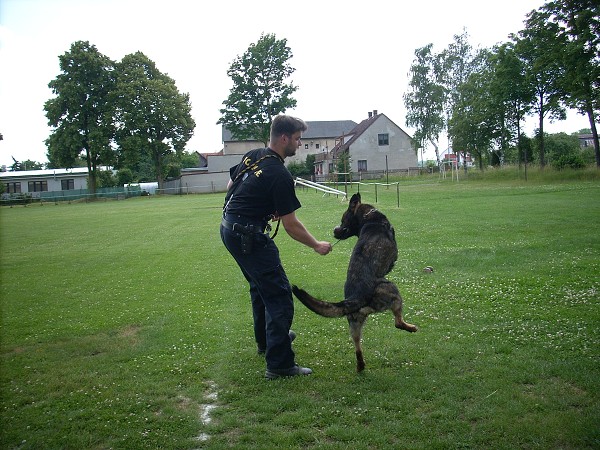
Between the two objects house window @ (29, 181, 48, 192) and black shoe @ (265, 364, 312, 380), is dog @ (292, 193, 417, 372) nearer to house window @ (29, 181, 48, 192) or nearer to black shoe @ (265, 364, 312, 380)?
black shoe @ (265, 364, 312, 380)

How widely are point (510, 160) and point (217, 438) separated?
197 ft

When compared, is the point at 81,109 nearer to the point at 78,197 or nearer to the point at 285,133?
the point at 78,197

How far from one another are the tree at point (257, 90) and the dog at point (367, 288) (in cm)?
6378

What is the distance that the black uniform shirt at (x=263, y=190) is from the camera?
455 cm

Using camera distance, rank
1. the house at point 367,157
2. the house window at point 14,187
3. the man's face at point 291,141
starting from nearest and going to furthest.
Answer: the man's face at point 291,141 → the house at point 367,157 → the house window at point 14,187

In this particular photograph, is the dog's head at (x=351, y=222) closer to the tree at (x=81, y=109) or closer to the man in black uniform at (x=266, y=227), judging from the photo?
the man in black uniform at (x=266, y=227)

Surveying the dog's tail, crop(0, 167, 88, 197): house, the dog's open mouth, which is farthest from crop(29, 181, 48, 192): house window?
the dog's tail

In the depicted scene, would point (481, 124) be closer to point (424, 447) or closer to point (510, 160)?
point (510, 160)

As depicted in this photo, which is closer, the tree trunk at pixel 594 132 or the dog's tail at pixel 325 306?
the dog's tail at pixel 325 306

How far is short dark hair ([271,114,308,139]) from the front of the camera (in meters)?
4.71

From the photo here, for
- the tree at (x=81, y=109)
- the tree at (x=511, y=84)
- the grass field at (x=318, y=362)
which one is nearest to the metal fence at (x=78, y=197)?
the tree at (x=81, y=109)

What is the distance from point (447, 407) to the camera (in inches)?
150

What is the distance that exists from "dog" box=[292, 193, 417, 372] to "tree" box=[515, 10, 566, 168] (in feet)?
124

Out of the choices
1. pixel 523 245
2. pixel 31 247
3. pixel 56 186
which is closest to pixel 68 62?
pixel 56 186
